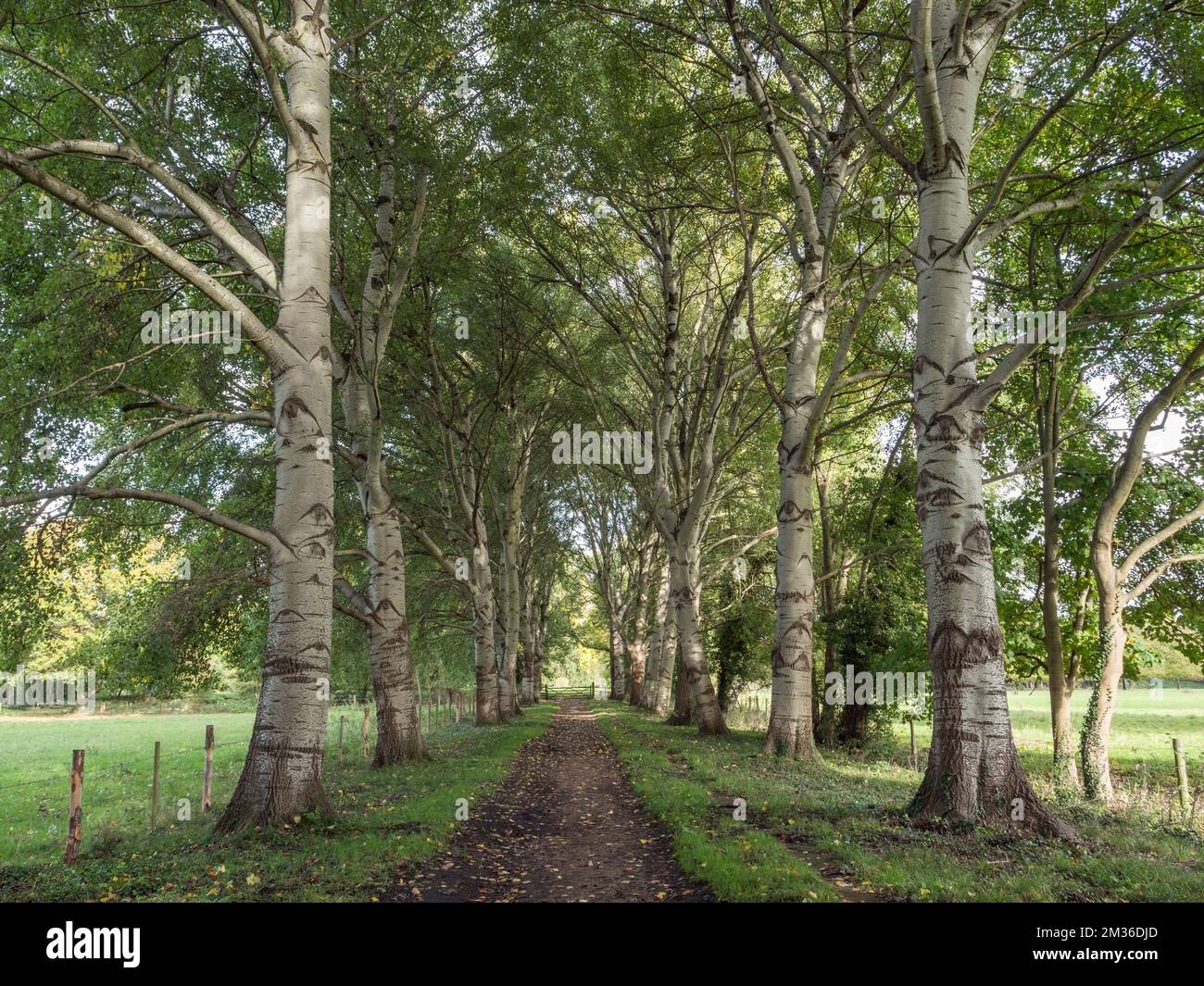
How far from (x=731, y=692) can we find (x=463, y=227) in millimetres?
19497

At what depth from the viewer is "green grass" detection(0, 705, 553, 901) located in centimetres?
551

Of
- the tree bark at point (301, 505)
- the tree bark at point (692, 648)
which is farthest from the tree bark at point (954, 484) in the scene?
the tree bark at point (692, 648)

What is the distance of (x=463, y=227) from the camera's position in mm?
14914

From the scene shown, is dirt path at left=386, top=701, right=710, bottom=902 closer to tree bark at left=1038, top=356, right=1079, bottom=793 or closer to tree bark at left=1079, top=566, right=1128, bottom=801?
tree bark at left=1079, top=566, right=1128, bottom=801

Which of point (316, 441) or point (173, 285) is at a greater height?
point (173, 285)

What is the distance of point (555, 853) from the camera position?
8086 millimetres

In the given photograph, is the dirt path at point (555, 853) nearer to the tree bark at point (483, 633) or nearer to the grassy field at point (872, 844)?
the grassy field at point (872, 844)

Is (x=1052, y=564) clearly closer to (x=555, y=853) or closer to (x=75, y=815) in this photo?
(x=555, y=853)

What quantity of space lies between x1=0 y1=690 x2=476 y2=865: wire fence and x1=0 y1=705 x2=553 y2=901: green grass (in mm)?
53

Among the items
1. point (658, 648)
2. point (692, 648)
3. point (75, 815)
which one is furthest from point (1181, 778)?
point (658, 648)

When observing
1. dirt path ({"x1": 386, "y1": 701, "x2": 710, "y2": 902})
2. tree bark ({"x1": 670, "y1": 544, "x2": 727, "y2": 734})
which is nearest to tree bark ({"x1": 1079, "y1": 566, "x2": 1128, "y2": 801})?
dirt path ({"x1": 386, "y1": 701, "x2": 710, "y2": 902})

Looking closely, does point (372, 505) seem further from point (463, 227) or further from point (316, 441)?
point (463, 227)

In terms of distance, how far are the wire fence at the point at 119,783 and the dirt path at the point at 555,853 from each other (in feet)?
11.3
